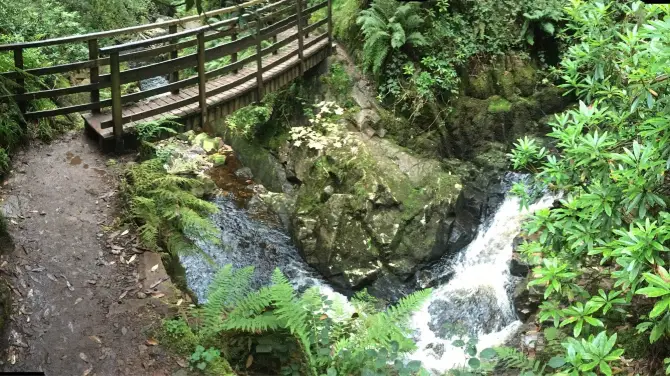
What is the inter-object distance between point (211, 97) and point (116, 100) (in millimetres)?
2022

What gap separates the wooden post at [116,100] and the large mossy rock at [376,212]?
354 centimetres

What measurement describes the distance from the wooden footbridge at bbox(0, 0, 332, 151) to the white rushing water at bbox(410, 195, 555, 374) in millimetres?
4676

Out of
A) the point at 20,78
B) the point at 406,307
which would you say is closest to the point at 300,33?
the point at 20,78

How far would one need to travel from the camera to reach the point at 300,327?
5.00 meters

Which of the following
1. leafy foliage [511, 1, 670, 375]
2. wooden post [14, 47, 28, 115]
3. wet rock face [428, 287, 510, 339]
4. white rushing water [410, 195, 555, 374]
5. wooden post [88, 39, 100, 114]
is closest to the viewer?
leafy foliage [511, 1, 670, 375]

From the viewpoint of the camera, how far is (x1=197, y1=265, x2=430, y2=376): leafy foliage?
199 inches

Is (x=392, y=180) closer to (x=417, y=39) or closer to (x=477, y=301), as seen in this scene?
(x=477, y=301)

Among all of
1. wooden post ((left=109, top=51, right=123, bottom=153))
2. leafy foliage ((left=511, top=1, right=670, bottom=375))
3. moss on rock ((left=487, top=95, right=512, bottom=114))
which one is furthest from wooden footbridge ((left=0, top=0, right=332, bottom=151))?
moss on rock ((left=487, top=95, right=512, bottom=114))

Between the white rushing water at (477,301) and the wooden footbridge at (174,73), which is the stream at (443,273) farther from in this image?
the wooden footbridge at (174,73)

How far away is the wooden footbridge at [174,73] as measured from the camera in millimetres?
7223

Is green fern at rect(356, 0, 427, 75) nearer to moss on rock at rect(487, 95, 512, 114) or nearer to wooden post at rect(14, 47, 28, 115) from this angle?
moss on rock at rect(487, 95, 512, 114)

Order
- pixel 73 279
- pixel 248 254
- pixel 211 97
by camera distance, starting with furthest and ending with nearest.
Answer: pixel 248 254, pixel 211 97, pixel 73 279

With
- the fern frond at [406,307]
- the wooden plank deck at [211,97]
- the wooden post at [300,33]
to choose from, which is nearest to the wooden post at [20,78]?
the wooden plank deck at [211,97]

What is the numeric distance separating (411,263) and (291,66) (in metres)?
4.56
